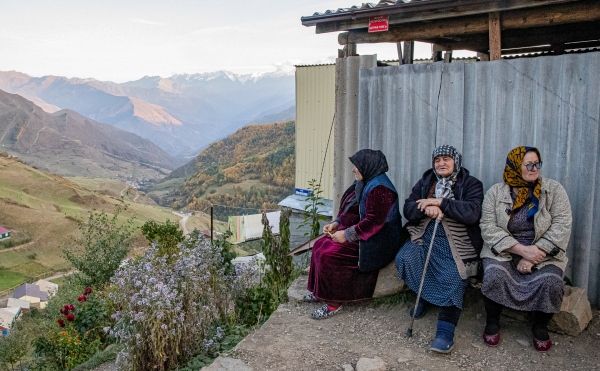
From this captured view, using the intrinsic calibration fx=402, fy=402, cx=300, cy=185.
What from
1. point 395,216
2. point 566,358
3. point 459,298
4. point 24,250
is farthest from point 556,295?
point 24,250

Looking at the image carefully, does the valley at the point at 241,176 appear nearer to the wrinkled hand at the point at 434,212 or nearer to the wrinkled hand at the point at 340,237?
the wrinkled hand at the point at 340,237

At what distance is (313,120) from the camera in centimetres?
1054

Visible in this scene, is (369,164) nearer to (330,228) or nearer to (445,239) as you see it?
(330,228)

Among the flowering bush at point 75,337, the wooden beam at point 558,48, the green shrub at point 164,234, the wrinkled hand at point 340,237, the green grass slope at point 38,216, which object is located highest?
the wooden beam at point 558,48

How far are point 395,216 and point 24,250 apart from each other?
91.1ft

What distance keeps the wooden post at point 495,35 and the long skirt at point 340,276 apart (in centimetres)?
191

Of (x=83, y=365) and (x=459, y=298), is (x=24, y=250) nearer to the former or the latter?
(x=83, y=365)

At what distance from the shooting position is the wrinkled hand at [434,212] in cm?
277

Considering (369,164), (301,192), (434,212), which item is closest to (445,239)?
(434,212)

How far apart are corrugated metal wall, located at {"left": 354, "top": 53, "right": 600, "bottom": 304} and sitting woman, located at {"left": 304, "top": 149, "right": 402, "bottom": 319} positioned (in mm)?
630

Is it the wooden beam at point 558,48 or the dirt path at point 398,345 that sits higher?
the wooden beam at point 558,48

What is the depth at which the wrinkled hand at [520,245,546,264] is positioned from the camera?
252 cm

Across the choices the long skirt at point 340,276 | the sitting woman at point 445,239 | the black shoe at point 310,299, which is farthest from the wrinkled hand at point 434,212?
the black shoe at point 310,299

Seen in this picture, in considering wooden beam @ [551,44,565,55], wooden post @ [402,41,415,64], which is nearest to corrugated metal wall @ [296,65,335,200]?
wooden beam @ [551,44,565,55]
